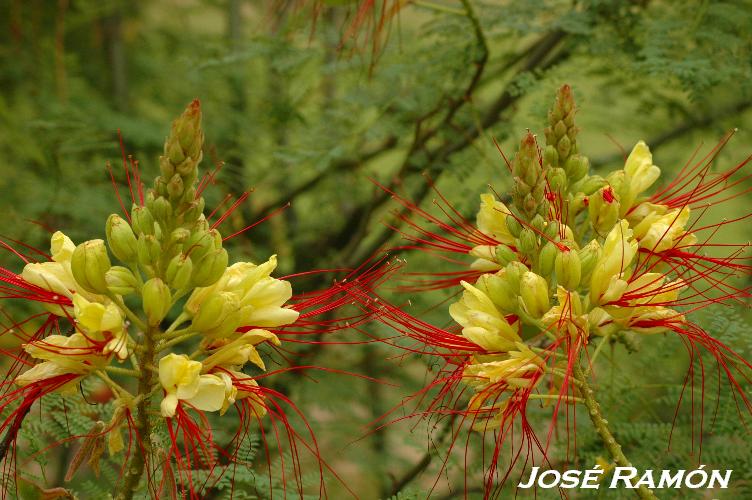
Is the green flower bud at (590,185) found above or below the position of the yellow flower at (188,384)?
above

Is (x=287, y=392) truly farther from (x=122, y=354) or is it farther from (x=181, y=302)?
(x=122, y=354)

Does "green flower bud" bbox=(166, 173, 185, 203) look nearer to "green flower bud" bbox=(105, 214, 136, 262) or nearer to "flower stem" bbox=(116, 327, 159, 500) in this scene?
"green flower bud" bbox=(105, 214, 136, 262)

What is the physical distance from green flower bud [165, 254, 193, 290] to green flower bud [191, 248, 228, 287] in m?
0.02

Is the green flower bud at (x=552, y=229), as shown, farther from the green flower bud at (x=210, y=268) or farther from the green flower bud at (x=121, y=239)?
the green flower bud at (x=121, y=239)

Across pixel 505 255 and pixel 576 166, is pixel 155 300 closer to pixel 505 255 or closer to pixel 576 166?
pixel 505 255

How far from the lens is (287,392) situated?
3.42 meters

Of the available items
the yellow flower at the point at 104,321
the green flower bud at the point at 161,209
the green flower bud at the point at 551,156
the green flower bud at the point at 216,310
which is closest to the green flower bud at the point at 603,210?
the green flower bud at the point at 551,156

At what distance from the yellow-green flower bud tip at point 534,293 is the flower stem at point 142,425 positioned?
761mm

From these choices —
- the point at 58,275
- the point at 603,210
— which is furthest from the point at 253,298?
the point at 603,210

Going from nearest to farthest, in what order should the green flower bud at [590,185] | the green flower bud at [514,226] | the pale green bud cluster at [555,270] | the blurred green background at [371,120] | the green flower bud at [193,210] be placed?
the green flower bud at [193,210]
the pale green bud cluster at [555,270]
the green flower bud at [514,226]
the green flower bud at [590,185]
the blurred green background at [371,120]

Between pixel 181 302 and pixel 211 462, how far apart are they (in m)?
1.52

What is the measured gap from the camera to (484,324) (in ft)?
6.56

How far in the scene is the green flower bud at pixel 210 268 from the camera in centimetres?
187

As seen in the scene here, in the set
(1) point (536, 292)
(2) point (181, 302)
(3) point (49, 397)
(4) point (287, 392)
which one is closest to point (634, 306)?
(1) point (536, 292)
